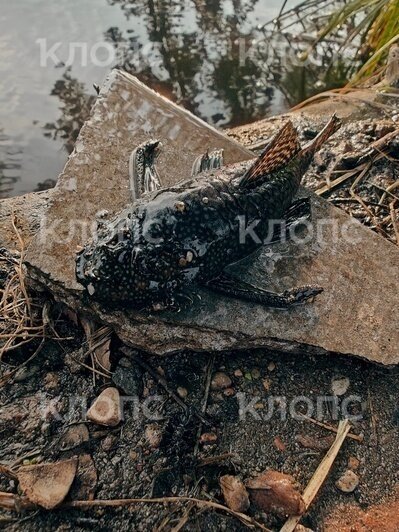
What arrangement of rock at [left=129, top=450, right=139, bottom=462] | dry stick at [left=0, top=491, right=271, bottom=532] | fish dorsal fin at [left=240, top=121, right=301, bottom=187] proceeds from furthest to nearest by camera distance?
1. fish dorsal fin at [left=240, top=121, right=301, bottom=187]
2. rock at [left=129, top=450, right=139, bottom=462]
3. dry stick at [left=0, top=491, right=271, bottom=532]

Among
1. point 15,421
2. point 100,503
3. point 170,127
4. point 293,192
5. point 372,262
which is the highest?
point 170,127

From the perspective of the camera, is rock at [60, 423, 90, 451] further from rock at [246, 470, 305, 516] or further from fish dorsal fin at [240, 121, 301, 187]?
fish dorsal fin at [240, 121, 301, 187]

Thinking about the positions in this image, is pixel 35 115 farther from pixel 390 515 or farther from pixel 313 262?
pixel 390 515

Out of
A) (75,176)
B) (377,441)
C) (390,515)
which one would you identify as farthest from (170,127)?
(390,515)

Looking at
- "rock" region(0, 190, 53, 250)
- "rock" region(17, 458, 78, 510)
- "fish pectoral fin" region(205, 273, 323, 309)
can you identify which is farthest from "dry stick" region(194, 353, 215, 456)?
"rock" region(0, 190, 53, 250)

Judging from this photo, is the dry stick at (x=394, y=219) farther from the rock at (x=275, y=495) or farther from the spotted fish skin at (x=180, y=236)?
the rock at (x=275, y=495)

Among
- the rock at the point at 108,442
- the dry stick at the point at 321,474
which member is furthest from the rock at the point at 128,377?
the dry stick at the point at 321,474
